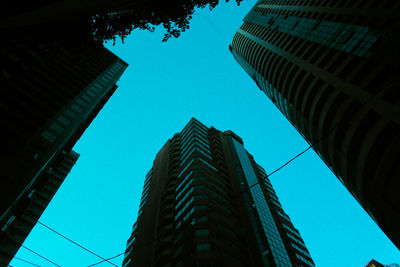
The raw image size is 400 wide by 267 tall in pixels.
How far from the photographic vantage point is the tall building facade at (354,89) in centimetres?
2233

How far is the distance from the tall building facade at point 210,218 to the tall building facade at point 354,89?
521 inches

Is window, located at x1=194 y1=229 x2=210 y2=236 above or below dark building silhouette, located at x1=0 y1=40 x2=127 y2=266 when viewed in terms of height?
below

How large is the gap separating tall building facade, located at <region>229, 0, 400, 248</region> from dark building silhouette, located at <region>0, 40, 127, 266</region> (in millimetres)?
25969

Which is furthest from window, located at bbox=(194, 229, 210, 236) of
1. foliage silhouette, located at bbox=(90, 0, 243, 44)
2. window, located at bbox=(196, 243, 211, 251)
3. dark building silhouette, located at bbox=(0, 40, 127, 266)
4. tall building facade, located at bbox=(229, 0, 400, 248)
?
foliage silhouette, located at bbox=(90, 0, 243, 44)

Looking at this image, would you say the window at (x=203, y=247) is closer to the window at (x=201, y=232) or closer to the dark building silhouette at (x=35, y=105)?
the window at (x=201, y=232)

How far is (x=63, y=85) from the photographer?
106 feet

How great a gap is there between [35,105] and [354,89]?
37.1 m

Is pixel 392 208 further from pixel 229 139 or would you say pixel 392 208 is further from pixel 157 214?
pixel 229 139

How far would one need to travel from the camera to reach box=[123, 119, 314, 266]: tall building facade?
33.8 m

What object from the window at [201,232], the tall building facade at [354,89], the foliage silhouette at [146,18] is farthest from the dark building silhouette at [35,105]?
the tall building facade at [354,89]

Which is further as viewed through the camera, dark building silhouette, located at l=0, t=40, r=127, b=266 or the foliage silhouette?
dark building silhouette, located at l=0, t=40, r=127, b=266

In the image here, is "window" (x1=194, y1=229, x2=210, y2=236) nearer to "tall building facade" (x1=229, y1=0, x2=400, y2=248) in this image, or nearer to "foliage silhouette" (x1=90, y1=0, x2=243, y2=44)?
"tall building facade" (x1=229, y1=0, x2=400, y2=248)

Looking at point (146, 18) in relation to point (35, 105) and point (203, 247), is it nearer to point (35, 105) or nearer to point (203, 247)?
point (35, 105)

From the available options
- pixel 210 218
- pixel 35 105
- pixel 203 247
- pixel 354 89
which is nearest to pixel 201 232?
pixel 203 247
